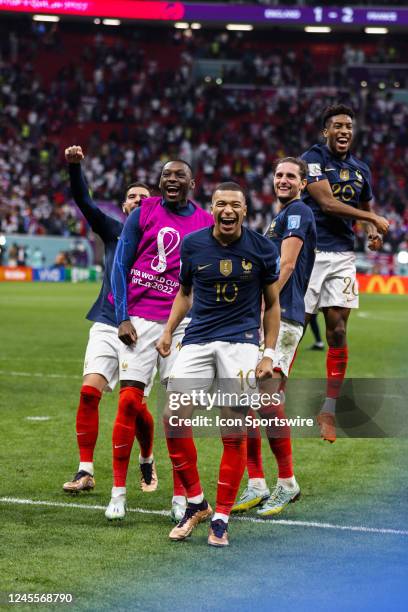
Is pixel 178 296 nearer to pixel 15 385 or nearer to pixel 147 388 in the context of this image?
pixel 147 388

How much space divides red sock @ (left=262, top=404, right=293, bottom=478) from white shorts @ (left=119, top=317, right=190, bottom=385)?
77 centimetres

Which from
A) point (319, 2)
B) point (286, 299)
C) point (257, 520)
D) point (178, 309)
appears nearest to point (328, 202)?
point (286, 299)

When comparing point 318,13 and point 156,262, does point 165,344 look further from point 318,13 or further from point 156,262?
point 318,13

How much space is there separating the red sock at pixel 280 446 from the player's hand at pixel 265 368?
917 mm

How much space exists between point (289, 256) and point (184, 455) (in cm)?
162

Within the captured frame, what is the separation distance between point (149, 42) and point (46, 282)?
17182mm

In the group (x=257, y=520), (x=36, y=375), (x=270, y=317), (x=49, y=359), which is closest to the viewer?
(x=270, y=317)

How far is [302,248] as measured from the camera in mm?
7156

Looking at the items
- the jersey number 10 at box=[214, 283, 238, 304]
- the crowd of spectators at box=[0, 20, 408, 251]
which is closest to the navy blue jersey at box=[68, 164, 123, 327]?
the jersey number 10 at box=[214, 283, 238, 304]

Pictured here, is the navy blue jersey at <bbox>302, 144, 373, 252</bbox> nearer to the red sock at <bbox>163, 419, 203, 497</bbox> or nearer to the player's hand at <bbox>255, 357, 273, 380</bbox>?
the player's hand at <bbox>255, 357, 273, 380</bbox>

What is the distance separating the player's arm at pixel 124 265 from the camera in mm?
6742

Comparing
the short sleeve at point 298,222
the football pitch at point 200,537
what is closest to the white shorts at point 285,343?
the short sleeve at point 298,222

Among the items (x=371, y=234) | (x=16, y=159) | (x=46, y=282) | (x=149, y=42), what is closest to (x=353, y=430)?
(x=371, y=234)

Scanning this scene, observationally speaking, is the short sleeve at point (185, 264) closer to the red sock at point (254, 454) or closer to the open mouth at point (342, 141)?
the red sock at point (254, 454)
